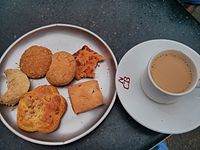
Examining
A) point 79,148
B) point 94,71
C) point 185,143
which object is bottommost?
point 185,143

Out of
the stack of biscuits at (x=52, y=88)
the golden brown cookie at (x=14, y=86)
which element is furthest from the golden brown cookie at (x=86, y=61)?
the golden brown cookie at (x=14, y=86)

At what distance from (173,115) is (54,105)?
0.82 feet

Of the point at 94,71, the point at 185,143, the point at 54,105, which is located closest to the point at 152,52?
the point at 94,71

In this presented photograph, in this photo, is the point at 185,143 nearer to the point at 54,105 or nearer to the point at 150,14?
the point at 150,14

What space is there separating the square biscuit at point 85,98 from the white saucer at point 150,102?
5cm

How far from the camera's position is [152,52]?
0.66 metres

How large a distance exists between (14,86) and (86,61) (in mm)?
175

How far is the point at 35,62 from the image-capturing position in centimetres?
67

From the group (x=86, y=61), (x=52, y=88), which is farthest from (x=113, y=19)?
(x=52, y=88)

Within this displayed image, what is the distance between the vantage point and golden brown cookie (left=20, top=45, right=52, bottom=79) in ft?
2.20

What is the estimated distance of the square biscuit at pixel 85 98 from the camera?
24.8 inches

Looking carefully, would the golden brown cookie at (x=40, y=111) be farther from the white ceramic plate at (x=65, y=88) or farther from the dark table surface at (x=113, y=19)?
the dark table surface at (x=113, y=19)

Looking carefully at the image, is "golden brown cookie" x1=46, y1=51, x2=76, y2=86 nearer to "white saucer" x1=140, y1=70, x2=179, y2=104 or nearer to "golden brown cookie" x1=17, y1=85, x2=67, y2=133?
"golden brown cookie" x1=17, y1=85, x2=67, y2=133

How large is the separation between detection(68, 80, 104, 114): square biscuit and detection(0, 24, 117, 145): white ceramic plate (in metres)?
0.02
